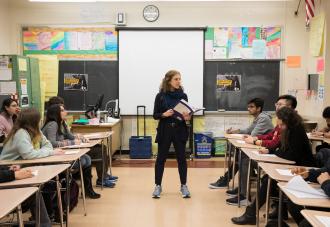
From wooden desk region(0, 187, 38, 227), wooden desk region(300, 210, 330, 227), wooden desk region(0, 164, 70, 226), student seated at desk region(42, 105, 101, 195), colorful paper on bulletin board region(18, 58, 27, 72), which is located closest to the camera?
wooden desk region(300, 210, 330, 227)

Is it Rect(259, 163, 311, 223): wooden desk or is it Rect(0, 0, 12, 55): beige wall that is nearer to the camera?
Rect(259, 163, 311, 223): wooden desk

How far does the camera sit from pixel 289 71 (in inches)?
304

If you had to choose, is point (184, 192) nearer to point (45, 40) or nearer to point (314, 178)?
point (314, 178)

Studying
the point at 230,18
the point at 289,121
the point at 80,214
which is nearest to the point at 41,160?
the point at 80,214

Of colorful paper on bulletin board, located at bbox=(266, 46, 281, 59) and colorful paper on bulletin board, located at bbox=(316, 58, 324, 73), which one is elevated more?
colorful paper on bulletin board, located at bbox=(266, 46, 281, 59)

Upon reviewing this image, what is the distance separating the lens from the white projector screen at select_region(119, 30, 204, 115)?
7742mm

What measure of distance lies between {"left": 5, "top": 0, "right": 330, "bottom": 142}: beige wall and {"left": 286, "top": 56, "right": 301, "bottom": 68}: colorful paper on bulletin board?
0.08 m

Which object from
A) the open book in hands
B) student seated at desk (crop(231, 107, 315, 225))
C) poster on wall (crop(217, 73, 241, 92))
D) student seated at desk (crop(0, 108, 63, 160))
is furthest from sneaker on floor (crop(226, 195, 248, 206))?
poster on wall (crop(217, 73, 241, 92))

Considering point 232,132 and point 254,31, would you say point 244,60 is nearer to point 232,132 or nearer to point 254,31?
point 254,31

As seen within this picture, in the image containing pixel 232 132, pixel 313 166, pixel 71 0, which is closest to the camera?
pixel 313 166

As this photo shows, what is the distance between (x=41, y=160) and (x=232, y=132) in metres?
3.05

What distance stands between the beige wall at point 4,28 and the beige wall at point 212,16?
13 cm

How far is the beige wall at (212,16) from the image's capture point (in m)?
7.70

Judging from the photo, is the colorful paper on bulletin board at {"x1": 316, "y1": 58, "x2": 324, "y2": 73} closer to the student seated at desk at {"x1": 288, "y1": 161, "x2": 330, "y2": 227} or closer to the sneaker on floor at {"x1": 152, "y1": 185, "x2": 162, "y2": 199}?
the sneaker on floor at {"x1": 152, "y1": 185, "x2": 162, "y2": 199}
